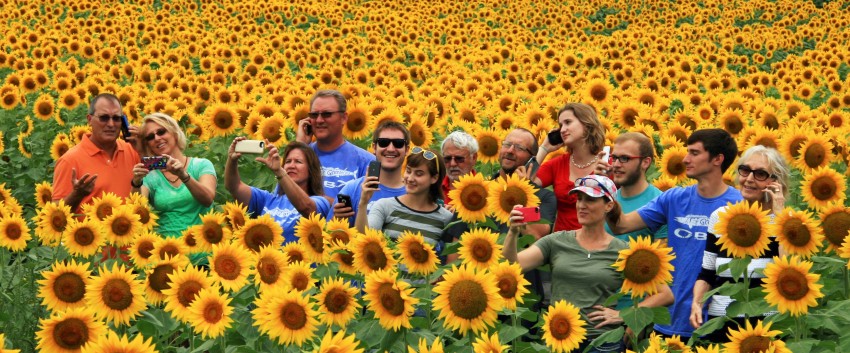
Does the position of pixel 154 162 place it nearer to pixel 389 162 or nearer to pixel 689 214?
pixel 389 162

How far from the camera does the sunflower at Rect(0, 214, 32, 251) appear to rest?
22.1 feet

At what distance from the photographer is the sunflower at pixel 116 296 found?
17.4ft

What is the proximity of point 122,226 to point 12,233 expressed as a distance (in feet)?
2.16

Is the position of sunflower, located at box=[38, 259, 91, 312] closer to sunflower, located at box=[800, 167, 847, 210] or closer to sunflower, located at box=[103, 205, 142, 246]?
sunflower, located at box=[103, 205, 142, 246]

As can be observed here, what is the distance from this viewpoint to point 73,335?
4895mm

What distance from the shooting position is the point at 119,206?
6859 mm

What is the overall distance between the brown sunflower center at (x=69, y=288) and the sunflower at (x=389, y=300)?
1.40 m

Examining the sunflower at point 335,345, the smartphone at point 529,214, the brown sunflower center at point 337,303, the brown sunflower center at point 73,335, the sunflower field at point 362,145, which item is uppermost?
the sunflower at point 335,345

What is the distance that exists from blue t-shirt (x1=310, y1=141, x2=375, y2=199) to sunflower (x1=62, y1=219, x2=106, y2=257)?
2.05m

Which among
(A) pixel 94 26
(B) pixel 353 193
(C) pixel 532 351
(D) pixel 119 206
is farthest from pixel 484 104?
(A) pixel 94 26

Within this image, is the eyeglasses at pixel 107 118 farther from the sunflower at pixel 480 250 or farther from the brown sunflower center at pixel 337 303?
the brown sunflower center at pixel 337 303

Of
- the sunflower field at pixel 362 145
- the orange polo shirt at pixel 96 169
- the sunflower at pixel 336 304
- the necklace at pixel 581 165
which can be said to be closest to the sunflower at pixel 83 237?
the sunflower field at pixel 362 145

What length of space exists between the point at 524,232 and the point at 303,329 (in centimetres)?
211

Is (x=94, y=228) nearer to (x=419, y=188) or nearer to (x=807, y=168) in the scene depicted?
(x=419, y=188)
